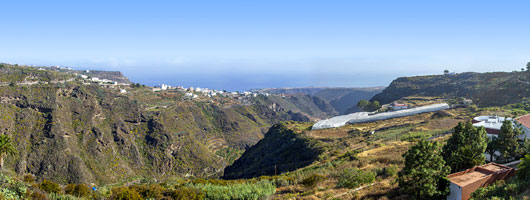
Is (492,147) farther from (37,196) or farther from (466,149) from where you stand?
(37,196)

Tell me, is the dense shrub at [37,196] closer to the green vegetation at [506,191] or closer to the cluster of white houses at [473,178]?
the cluster of white houses at [473,178]

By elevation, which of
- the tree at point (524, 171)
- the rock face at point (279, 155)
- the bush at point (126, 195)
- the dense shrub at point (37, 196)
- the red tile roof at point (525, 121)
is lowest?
the rock face at point (279, 155)

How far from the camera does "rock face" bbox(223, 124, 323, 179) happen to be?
3766 centimetres

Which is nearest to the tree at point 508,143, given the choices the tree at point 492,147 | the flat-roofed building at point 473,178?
the tree at point 492,147

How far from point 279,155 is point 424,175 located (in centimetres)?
3281

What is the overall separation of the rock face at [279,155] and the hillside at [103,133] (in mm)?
11481

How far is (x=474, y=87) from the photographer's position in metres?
78.6

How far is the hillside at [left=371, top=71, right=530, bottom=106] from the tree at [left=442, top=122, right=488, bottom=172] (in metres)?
51.1

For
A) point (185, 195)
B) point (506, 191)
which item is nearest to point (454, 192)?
point (506, 191)

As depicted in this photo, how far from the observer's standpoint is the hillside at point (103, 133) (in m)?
47.5

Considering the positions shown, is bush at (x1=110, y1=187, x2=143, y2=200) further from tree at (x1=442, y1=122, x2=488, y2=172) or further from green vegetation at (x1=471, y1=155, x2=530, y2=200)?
tree at (x1=442, y1=122, x2=488, y2=172)

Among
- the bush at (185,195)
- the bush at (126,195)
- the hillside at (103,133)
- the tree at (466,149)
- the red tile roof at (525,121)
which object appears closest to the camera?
the bush at (126,195)

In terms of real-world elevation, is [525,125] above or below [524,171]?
above

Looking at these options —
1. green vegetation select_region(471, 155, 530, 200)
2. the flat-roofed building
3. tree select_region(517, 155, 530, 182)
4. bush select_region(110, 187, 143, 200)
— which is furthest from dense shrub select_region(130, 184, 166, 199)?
tree select_region(517, 155, 530, 182)
